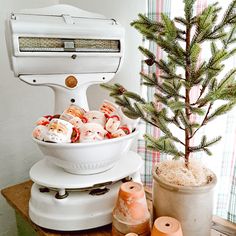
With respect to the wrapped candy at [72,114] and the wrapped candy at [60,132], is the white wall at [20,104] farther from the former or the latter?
the wrapped candy at [60,132]

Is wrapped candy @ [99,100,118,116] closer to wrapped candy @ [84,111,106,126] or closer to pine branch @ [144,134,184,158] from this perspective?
wrapped candy @ [84,111,106,126]

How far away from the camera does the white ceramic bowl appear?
0.69 metres

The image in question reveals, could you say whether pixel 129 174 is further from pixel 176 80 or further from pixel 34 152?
pixel 34 152

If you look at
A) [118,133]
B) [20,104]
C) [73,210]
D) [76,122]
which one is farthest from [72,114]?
[20,104]

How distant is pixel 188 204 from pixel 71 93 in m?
0.55

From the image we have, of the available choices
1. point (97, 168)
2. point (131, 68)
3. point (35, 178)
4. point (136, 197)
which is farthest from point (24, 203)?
point (131, 68)

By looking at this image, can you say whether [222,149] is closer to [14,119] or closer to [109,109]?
[109,109]

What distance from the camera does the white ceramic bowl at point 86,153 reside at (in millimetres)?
A: 688

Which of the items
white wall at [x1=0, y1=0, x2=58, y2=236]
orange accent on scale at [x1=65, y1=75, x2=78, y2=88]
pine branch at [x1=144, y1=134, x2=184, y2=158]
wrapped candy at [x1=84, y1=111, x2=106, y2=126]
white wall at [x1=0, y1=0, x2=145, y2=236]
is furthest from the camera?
white wall at [x1=0, y1=0, x2=58, y2=236]

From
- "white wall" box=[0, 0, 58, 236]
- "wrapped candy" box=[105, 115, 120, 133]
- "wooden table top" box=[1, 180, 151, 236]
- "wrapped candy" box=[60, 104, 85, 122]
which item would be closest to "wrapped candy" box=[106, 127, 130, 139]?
"wrapped candy" box=[105, 115, 120, 133]

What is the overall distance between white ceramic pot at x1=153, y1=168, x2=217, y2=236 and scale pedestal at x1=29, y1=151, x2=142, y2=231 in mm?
173

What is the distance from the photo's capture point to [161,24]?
63cm

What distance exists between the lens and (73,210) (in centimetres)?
75

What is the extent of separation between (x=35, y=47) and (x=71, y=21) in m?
0.15
